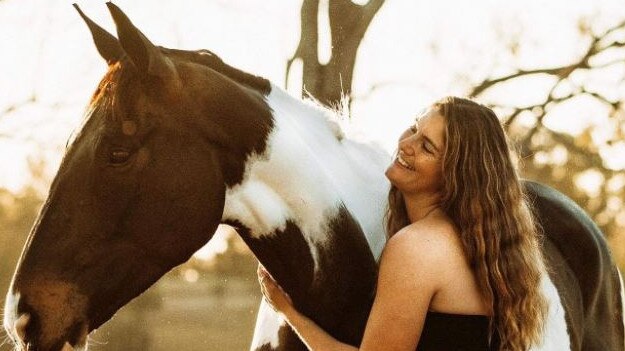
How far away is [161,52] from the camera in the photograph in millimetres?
2777

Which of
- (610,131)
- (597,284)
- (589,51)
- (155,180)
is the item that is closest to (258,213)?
(155,180)

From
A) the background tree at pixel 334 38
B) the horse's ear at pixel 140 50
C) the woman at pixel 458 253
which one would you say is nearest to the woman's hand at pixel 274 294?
the woman at pixel 458 253

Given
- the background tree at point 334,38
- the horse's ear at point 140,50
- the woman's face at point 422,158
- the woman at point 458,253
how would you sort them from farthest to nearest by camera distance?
the background tree at point 334,38 → the woman's face at point 422,158 → the woman at point 458,253 → the horse's ear at point 140,50

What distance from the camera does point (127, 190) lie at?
2.69 meters

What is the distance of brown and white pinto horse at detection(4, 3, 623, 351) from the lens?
104 inches

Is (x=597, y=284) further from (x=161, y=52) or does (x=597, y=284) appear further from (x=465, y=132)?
(x=161, y=52)

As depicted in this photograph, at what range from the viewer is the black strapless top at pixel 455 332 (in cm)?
268

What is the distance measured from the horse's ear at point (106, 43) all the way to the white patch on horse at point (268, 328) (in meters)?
1.13

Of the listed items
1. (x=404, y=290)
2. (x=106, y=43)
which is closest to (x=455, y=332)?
(x=404, y=290)

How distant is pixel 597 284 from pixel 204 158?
2.39 metres

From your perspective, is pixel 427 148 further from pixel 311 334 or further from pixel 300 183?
pixel 311 334

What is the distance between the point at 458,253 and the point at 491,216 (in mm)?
163

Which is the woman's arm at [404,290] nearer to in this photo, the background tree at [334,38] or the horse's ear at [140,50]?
the horse's ear at [140,50]

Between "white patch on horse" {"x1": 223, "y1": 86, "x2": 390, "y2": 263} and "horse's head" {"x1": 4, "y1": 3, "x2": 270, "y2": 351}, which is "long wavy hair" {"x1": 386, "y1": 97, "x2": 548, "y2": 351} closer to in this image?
"white patch on horse" {"x1": 223, "y1": 86, "x2": 390, "y2": 263}
